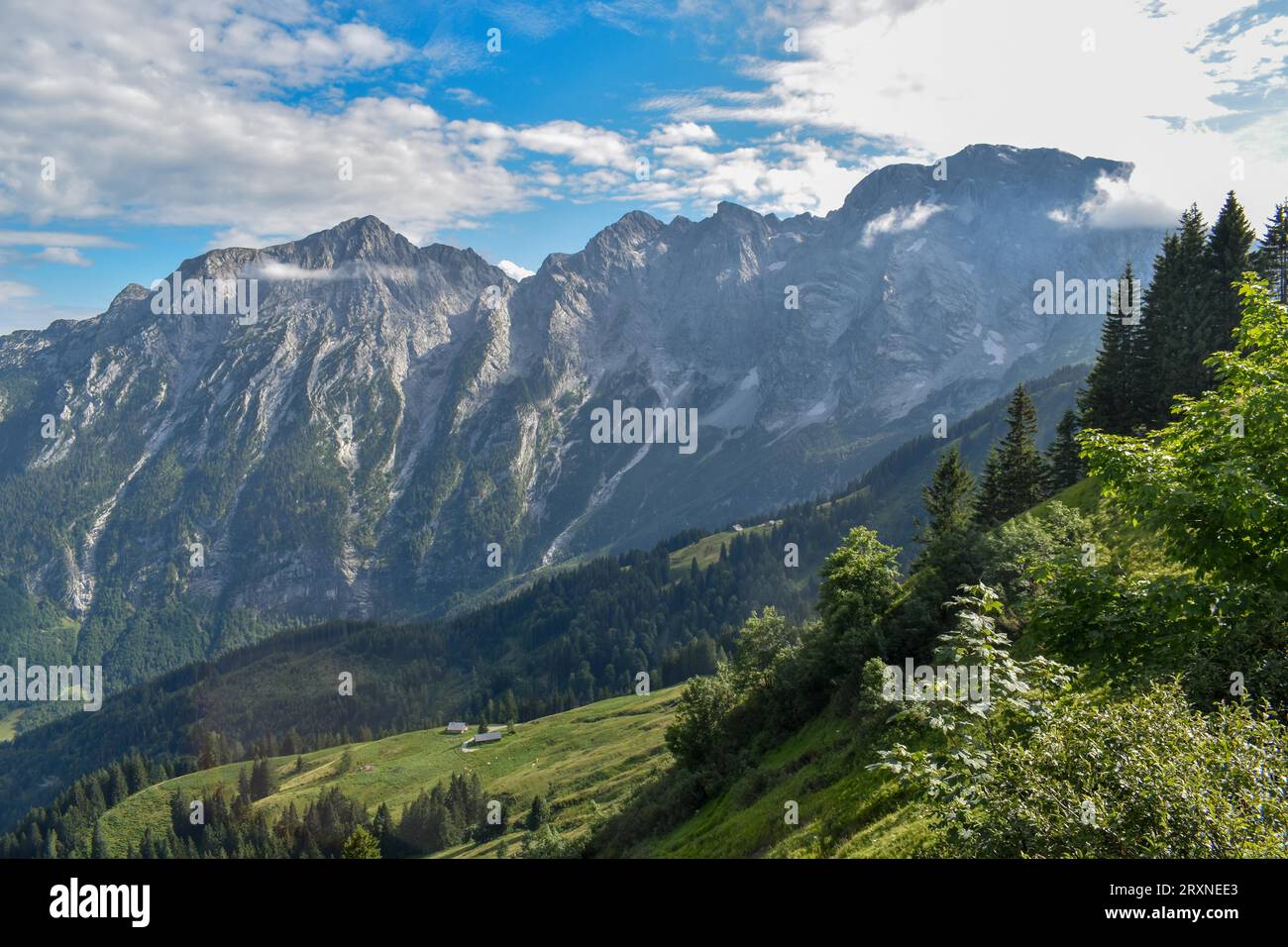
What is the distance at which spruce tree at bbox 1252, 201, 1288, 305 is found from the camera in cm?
6219

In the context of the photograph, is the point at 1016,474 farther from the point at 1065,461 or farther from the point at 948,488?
the point at 1065,461

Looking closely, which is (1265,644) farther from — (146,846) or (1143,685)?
(146,846)

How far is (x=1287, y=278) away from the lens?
210ft

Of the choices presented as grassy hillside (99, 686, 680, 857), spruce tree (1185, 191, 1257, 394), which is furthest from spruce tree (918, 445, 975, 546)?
grassy hillside (99, 686, 680, 857)

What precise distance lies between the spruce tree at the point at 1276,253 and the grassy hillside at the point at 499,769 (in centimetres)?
10060

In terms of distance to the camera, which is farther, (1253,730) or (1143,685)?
(1143,685)

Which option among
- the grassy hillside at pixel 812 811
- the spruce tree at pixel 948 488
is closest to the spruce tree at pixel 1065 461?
the spruce tree at pixel 948 488

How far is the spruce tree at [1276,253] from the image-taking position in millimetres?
62188

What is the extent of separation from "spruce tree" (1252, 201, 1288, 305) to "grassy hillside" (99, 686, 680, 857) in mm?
100597

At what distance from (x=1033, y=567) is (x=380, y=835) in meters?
143

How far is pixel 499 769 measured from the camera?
158500mm

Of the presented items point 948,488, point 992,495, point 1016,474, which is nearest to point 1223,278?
point 1016,474

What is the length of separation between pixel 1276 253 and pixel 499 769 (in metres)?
161

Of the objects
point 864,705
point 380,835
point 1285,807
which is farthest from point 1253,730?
point 380,835
